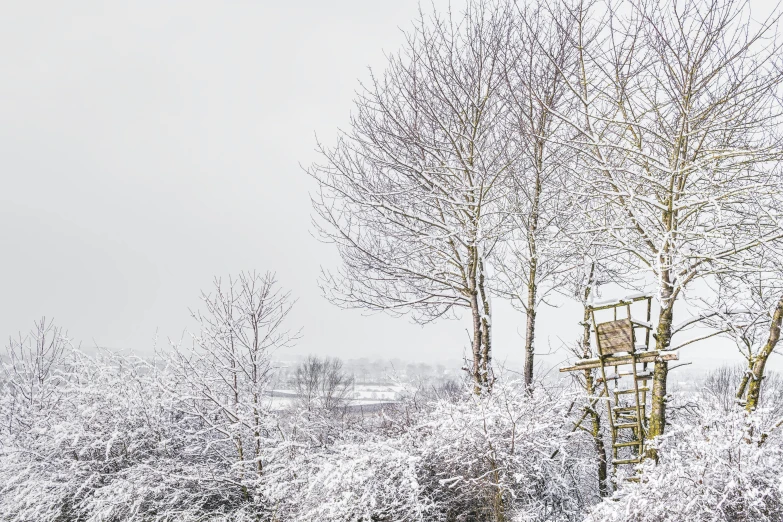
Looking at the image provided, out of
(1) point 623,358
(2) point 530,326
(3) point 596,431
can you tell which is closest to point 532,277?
(2) point 530,326

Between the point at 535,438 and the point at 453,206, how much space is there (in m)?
3.78

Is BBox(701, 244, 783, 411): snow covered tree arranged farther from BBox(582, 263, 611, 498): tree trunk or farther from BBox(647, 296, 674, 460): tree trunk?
BBox(582, 263, 611, 498): tree trunk

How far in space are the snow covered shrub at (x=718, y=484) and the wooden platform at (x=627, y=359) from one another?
128 cm

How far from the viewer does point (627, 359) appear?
6457 millimetres

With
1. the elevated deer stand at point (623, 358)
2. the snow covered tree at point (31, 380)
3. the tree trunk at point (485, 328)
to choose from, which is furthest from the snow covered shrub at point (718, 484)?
the snow covered tree at point (31, 380)

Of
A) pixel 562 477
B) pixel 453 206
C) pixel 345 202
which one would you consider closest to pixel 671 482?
pixel 562 477

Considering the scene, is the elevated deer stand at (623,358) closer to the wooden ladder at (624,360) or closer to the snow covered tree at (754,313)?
the wooden ladder at (624,360)

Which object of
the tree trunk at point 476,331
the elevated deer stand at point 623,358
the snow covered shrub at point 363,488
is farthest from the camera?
the tree trunk at point 476,331

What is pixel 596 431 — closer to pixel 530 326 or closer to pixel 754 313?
pixel 530 326

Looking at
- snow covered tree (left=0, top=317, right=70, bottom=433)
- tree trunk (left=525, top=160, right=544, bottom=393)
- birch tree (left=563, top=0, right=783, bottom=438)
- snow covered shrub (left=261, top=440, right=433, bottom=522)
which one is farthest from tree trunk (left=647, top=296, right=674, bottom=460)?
snow covered tree (left=0, top=317, right=70, bottom=433)

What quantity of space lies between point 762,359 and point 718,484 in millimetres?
1789

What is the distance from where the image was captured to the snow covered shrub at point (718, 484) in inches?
151

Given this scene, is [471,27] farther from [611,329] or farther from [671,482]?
[671,482]

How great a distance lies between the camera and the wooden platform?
558cm
